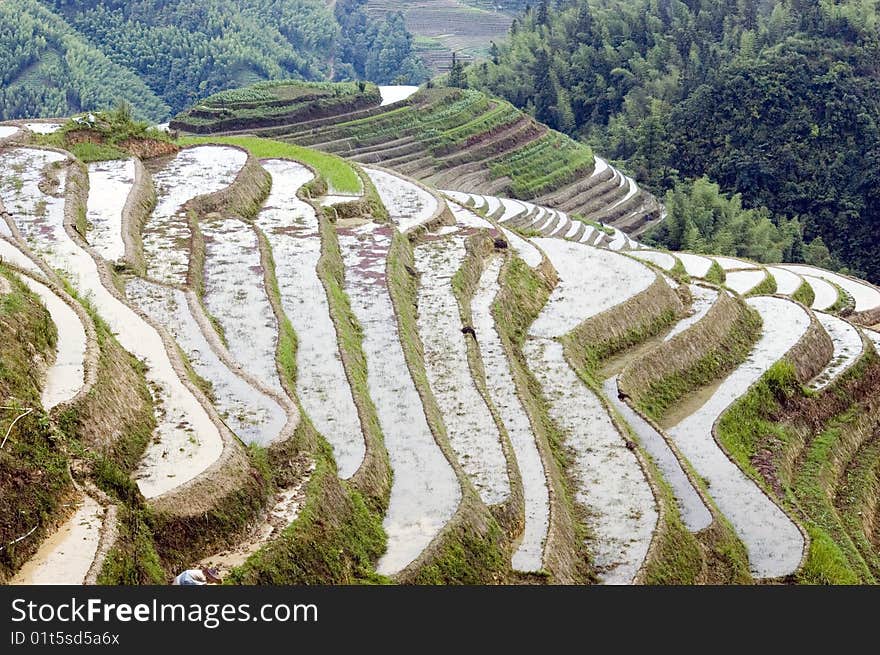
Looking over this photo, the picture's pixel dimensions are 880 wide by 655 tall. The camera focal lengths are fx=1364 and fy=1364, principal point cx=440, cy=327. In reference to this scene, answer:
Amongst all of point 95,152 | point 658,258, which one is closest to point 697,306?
point 658,258

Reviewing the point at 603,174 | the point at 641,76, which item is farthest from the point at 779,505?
the point at 641,76

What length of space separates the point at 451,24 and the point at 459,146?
6728 centimetres

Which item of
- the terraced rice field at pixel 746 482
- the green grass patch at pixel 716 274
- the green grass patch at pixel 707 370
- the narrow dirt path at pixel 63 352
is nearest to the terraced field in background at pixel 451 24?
the green grass patch at pixel 716 274

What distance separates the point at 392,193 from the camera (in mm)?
26500

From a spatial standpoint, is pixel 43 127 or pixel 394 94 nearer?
pixel 43 127

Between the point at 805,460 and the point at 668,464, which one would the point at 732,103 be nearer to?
the point at 805,460

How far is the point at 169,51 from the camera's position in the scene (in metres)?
93.2

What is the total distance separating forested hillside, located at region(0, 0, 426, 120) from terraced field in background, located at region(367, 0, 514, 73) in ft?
8.88

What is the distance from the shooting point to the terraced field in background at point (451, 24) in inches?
4129

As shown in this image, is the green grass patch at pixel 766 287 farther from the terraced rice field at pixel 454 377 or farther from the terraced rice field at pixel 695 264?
the terraced rice field at pixel 454 377

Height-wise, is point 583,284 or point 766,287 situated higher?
point 583,284

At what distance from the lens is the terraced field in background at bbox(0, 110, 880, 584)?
1091 centimetres

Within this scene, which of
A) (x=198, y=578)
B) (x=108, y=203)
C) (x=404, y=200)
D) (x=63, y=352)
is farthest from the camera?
(x=404, y=200)

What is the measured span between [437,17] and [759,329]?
9383 centimetres
